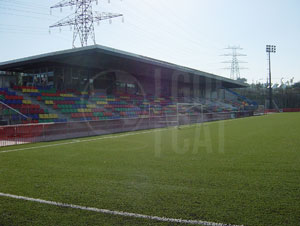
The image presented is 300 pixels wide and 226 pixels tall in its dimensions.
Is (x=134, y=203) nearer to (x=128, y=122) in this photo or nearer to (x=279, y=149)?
(x=279, y=149)

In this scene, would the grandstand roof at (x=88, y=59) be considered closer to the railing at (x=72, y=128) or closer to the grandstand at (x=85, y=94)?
the grandstand at (x=85, y=94)

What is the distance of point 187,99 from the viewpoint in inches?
1768

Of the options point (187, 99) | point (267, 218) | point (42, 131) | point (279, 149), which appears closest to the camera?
point (267, 218)

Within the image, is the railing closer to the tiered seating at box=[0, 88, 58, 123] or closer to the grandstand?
the grandstand

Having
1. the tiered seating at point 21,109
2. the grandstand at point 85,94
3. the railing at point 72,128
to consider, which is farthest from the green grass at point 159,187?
the tiered seating at point 21,109

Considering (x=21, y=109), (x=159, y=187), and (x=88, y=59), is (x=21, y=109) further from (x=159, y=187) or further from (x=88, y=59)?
(x=159, y=187)

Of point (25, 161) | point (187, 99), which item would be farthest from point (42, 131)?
point (187, 99)

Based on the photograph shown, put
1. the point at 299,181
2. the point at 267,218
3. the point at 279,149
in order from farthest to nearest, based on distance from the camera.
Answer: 1. the point at 279,149
2. the point at 299,181
3. the point at 267,218

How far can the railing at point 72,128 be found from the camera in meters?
13.9

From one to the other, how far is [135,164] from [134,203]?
131 inches

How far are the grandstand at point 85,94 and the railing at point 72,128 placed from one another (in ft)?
0.15

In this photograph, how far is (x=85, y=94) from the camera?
2830cm

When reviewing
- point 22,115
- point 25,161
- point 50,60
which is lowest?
point 25,161

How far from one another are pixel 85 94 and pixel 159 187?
2405 centimetres
